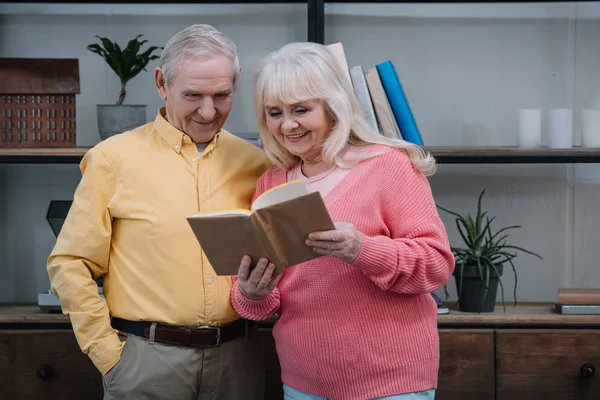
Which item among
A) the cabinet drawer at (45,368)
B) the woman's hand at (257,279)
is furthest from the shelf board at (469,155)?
the woman's hand at (257,279)

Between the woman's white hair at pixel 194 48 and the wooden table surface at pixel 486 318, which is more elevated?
the woman's white hair at pixel 194 48

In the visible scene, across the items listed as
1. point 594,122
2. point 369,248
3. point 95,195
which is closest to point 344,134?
point 369,248

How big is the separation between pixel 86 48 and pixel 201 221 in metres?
1.51

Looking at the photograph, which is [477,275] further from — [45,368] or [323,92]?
[45,368]

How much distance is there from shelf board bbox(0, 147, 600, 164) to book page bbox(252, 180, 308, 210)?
3.25 ft

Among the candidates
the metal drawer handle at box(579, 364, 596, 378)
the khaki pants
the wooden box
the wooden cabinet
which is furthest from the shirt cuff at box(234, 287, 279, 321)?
the metal drawer handle at box(579, 364, 596, 378)

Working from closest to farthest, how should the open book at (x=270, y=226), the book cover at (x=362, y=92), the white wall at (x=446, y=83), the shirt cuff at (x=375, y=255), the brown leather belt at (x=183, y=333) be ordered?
the open book at (x=270, y=226)
the shirt cuff at (x=375, y=255)
the brown leather belt at (x=183, y=333)
the book cover at (x=362, y=92)
the white wall at (x=446, y=83)

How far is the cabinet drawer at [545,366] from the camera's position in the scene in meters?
2.42

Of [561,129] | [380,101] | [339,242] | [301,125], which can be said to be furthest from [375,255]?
[561,129]

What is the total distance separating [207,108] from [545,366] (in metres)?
1.30

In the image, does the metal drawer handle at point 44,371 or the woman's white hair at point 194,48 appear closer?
the woman's white hair at point 194,48

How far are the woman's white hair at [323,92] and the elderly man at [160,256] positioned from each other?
117 mm

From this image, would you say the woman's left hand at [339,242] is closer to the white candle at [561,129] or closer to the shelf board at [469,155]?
the shelf board at [469,155]

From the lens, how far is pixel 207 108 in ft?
5.95
